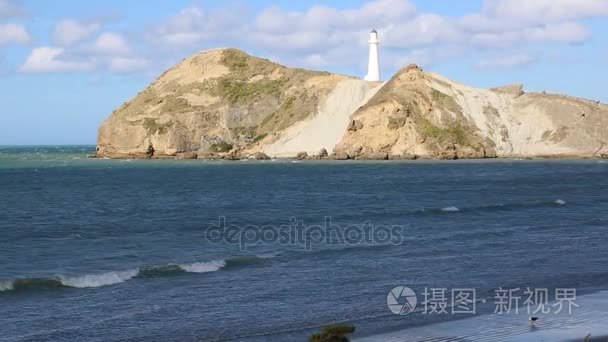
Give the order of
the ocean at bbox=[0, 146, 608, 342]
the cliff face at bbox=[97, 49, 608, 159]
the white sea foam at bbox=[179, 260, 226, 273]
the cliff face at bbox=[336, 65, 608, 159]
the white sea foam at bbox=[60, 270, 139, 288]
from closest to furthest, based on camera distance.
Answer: the ocean at bbox=[0, 146, 608, 342], the white sea foam at bbox=[60, 270, 139, 288], the white sea foam at bbox=[179, 260, 226, 273], the cliff face at bbox=[336, 65, 608, 159], the cliff face at bbox=[97, 49, 608, 159]

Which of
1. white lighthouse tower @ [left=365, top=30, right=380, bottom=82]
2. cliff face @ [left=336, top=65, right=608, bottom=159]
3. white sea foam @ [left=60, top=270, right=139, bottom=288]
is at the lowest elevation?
white sea foam @ [left=60, top=270, right=139, bottom=288]

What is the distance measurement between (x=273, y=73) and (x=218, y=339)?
115811 mm

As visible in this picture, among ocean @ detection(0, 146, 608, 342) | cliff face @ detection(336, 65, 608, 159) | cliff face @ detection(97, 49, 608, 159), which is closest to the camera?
ocean @ detection(0, 146, 608, 342)

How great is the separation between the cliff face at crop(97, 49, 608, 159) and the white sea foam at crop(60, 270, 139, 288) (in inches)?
3354

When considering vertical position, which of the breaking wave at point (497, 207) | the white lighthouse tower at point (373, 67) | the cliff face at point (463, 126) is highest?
the white lighthouse tower at point (373, 67)

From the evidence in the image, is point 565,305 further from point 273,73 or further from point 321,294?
point 273,73

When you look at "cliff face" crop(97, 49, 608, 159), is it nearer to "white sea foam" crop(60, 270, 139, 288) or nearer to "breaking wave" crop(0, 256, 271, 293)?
"breaking wave" crop(0, 256, 271, 293)

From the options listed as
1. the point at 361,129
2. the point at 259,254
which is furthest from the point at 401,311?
the point at 361,129

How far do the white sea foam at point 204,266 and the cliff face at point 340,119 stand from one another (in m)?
82.6

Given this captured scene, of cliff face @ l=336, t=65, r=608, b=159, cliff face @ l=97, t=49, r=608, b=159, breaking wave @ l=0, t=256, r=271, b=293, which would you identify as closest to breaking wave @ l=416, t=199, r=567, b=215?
breaking wave @ l=0, t=256, r=271, b=293

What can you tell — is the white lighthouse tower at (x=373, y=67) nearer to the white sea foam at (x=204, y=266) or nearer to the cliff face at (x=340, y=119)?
the cliff face at (x=340, y=119)

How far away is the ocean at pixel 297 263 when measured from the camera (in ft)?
55.5

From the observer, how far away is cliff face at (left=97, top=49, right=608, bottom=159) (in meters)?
108

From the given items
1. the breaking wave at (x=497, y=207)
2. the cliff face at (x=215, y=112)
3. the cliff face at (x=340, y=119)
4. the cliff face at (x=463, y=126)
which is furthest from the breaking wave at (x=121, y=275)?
the cliff face at (x=215, y=112)
